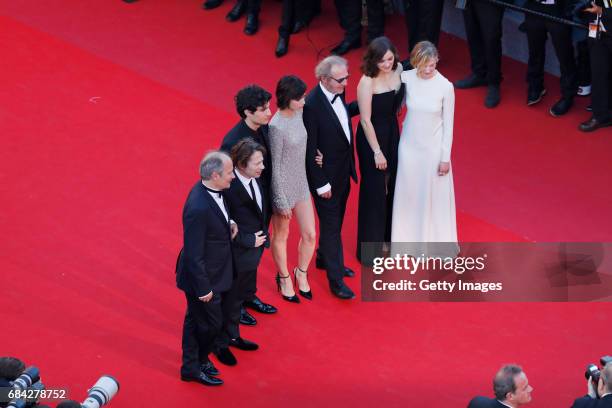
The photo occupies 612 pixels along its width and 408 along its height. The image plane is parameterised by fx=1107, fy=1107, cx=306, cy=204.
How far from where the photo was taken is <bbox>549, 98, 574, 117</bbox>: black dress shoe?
789cm

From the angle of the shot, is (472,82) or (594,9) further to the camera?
(472,82)

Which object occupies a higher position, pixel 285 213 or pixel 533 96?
pixel 533 96

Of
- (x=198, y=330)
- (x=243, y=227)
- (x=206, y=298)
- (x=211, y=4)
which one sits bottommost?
(x=198, y=330)

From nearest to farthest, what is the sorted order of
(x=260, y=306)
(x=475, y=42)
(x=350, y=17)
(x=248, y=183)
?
1. (x=248, y=183)
2. (x=260, y=306)
3. (x=475, y=42)
4. (x=350, y=17)

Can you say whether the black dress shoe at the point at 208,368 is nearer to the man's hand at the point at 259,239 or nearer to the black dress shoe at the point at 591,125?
the man's hand at the point at 259,239

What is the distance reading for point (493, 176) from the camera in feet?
24.0

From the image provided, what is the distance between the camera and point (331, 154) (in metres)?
6.04

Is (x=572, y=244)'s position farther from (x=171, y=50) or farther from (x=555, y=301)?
(x=171, y=50)

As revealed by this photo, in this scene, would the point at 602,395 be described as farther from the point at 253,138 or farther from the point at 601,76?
the point at 601,76

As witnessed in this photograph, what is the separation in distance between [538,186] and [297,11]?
2.86m


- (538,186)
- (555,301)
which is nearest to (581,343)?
(555,301)

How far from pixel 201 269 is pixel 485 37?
373cm

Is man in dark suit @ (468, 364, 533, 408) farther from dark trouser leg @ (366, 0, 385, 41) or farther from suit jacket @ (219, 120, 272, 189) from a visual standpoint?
dark trouser leg @ (366, 0, 385, 41)

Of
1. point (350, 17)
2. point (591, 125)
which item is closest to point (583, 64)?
point (591, 125)
